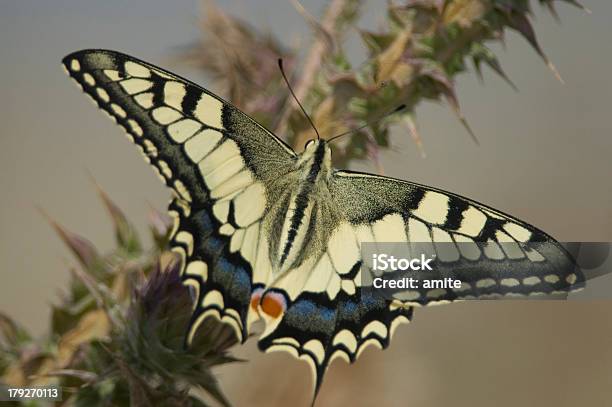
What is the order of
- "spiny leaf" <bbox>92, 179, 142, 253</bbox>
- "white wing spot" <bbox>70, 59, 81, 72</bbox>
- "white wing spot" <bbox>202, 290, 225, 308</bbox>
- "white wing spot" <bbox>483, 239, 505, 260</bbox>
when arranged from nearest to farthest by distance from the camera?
"white wing spot" <bbox>202, 290, 225, 308</bbox>, "white wing spot" <bbox>70, 59, 81, 72</bbox>, "white wing spot" <bbox>483, 239, 505, 260</bbox>, "spiny leaf" <bbox>92, 179, 142, 253</bbox>

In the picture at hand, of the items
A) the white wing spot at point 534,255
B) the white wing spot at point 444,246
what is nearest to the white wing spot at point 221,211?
the white wing spot at point 444,246

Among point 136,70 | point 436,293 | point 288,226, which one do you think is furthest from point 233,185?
point 436,293

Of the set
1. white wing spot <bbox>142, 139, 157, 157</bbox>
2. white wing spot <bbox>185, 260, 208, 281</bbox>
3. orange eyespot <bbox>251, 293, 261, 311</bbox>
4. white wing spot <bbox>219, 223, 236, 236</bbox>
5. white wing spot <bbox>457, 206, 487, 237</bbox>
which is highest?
white wing spot <bbox>142, 139, 157, 157</bbox>

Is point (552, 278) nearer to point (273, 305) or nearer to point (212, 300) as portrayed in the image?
point (273, 305)

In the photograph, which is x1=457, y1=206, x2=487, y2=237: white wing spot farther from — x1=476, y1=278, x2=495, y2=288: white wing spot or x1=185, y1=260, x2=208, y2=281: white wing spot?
x1=185, y1=260, x2=208, y2=281: white wing spot

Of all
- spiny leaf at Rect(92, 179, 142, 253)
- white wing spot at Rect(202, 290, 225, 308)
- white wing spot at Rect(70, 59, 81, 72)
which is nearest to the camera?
white wing spot at Rect(202, 290, 225, 308)

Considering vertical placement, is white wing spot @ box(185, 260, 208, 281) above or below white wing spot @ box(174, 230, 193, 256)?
below

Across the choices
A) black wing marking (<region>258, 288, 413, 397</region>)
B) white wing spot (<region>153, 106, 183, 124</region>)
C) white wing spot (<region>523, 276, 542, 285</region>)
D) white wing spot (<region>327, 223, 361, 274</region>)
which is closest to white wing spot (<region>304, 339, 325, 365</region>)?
black wing marking (<region>258, 288, 413, 397</region>)

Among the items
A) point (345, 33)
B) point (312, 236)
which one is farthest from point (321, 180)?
point (345, 33)

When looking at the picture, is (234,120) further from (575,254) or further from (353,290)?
(575,254)

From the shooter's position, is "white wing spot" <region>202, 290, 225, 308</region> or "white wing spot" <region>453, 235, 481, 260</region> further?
"white wing spot" <region>453, 235, 481, 260</region>
